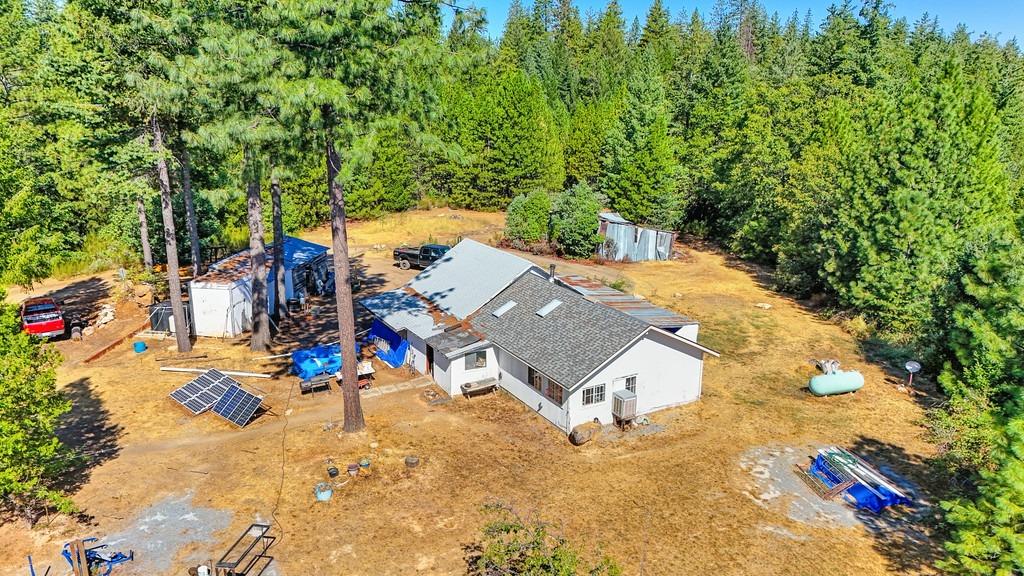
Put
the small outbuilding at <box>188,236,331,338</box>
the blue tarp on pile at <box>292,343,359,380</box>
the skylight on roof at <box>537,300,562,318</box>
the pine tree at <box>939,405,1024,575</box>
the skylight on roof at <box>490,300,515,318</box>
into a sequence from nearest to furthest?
the pine tree at <box>939,405,1024,575</box>, the skylight on roof at <box>537,300,562,318</box>, the blue tarp on pile at <box>292,343,359,380</box>, the skylight on roof at <box>490,300,515,318</box>, the small outbuilding at <box>188,236,331,338</box>

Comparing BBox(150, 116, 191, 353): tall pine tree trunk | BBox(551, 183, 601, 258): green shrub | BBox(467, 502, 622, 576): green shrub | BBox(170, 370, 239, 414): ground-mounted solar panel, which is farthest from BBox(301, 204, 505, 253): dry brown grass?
BBox(467, 502, 622, 576): green shrub

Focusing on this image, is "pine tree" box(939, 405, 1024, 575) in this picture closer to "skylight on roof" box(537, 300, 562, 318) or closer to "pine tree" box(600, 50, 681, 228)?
"skylight on roof" box(537, 300, 562, 318)

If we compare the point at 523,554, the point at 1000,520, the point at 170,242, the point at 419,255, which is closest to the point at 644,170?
the point at 419,255

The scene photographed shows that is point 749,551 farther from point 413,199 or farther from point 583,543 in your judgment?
point 413,199

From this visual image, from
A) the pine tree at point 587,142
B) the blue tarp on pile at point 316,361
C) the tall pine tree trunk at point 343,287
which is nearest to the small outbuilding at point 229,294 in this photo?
the blue tarp on pile at point 316,361

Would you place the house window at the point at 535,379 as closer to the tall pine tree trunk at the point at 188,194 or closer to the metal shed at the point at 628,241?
the tall pine tree trunk at the point at 188,194
